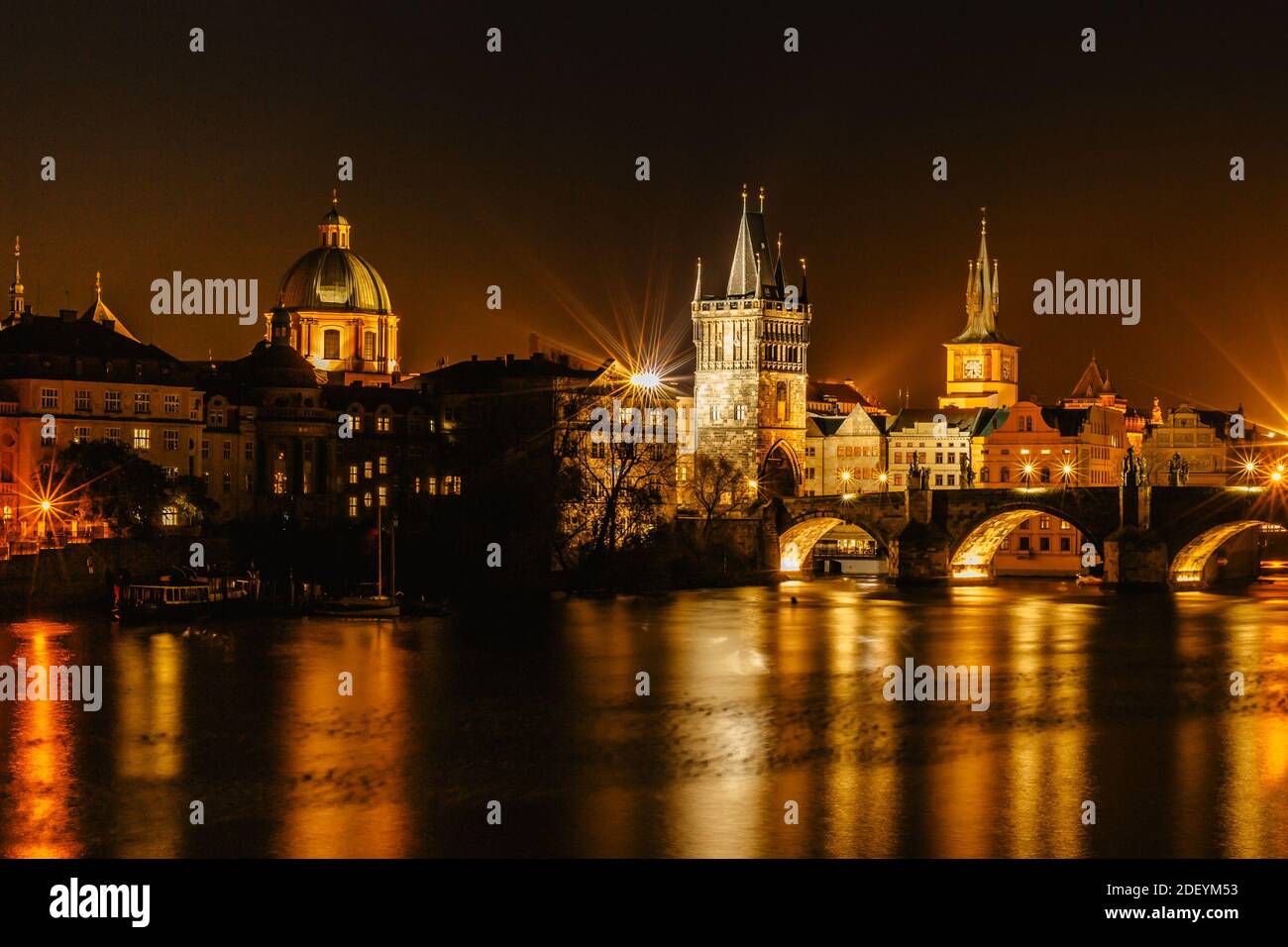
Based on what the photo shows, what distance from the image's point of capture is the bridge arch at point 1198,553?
79062 millimetres

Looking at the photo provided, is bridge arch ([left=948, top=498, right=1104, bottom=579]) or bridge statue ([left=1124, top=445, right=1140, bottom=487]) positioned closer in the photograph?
bridge statue ([left=1124, top=445, right=1140, bottom=487])

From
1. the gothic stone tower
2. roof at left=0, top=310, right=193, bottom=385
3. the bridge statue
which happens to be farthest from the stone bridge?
roof at left=0, top=310, right=193, bottom=385

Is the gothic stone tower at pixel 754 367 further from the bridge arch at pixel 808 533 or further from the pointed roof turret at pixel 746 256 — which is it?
the bridge arch at pixel 808 533

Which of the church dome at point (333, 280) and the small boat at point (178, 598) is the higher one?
the church dome at point (333, 280)

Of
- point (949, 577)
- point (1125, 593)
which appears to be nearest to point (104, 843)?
point (1125, 593)

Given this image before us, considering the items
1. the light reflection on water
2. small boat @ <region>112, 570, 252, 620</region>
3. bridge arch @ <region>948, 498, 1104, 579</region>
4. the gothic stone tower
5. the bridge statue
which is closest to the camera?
the light reflection on water

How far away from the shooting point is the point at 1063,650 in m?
56.7

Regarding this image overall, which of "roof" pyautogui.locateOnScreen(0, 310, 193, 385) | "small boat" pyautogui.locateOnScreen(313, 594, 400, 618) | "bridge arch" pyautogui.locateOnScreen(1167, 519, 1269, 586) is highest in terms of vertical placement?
"roof" pyautogui.locateOnScreen(0, 310, 193, 385)

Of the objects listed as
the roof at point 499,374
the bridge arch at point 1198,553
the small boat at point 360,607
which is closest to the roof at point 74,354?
the roof at point 499,374

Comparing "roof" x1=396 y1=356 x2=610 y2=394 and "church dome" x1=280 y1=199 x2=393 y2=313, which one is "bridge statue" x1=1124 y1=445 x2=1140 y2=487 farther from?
"church dome" x1=280 y1=199 x2=393 y2=313

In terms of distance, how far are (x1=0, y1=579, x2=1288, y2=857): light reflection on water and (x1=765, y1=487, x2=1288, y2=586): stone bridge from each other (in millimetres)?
17282

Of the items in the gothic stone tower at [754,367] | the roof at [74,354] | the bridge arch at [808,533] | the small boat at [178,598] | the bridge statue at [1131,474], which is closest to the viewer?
the small boat at [178,598]

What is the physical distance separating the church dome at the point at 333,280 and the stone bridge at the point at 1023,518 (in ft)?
96.1

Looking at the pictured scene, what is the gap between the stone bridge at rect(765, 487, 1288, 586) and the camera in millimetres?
78938
